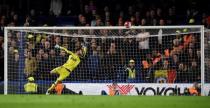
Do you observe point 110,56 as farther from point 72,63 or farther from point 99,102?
point 99,102

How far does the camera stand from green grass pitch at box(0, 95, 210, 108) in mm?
10268

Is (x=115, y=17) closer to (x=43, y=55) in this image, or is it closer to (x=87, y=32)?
(x=87, y=32)

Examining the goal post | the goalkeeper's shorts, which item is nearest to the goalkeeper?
the goalkeeper's shorts

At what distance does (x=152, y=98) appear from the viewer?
11.7 m

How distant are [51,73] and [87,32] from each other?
1.41 m

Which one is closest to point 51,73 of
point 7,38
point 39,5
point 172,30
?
point 7,38

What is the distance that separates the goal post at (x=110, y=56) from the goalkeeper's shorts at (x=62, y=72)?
113 mm

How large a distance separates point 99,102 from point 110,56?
2.70 m

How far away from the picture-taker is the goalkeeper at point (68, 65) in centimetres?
1348

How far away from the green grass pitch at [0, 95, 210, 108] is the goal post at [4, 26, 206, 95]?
148 centimetres

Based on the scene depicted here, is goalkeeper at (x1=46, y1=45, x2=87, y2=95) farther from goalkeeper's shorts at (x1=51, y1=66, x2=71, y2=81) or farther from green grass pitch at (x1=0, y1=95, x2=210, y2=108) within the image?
green grass pitch at (x1=0, y1=95, x2=210, y2=108)

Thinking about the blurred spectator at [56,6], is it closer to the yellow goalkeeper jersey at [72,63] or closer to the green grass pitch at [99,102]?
the yellow goalkeeper jersey at [72,63]

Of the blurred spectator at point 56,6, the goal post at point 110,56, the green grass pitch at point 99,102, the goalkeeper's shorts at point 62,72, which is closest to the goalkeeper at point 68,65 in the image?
the goalkeeper's shorts at point 62,72

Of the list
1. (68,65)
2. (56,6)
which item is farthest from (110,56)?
(56,6)
